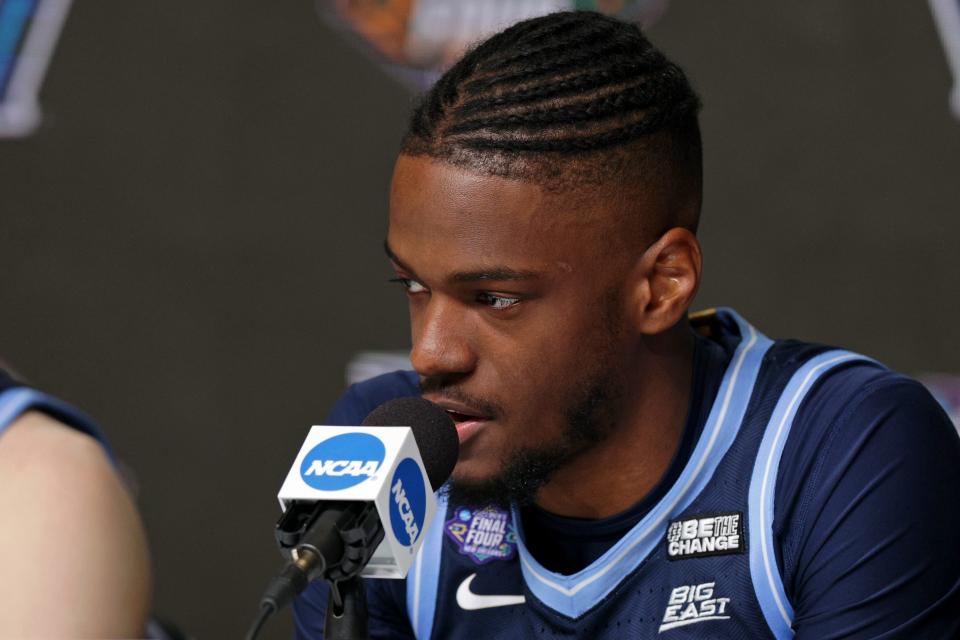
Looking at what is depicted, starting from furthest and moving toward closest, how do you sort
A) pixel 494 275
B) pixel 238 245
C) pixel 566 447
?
1. pixel 238 245
2. pixel 566 447
3. pixel 494 275

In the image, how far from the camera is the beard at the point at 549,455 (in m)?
1.33

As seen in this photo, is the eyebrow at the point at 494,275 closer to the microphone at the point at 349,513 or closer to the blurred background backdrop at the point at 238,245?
the microphone at the point at 349,513

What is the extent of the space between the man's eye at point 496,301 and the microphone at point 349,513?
0.34 m

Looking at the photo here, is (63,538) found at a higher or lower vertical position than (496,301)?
lower

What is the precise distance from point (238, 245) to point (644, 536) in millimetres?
1340

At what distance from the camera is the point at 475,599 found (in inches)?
59.2

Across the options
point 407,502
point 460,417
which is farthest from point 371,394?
point 407,502

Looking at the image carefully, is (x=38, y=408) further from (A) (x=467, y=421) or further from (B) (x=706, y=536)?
(B) (x=706, y=536)

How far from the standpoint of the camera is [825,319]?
2312mm

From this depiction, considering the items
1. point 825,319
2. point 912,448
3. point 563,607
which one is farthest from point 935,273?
point 563,607

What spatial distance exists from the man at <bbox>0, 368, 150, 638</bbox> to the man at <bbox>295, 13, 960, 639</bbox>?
0.33 m

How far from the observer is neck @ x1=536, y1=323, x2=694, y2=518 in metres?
1.44

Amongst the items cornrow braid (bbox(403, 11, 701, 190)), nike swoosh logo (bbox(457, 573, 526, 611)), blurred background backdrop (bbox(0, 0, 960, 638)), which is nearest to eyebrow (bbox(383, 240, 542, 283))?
cornrow braid (bbox(403, 11, 701, 190))

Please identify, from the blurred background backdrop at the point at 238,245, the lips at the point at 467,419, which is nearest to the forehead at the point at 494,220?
the lips at the point at 467,419
